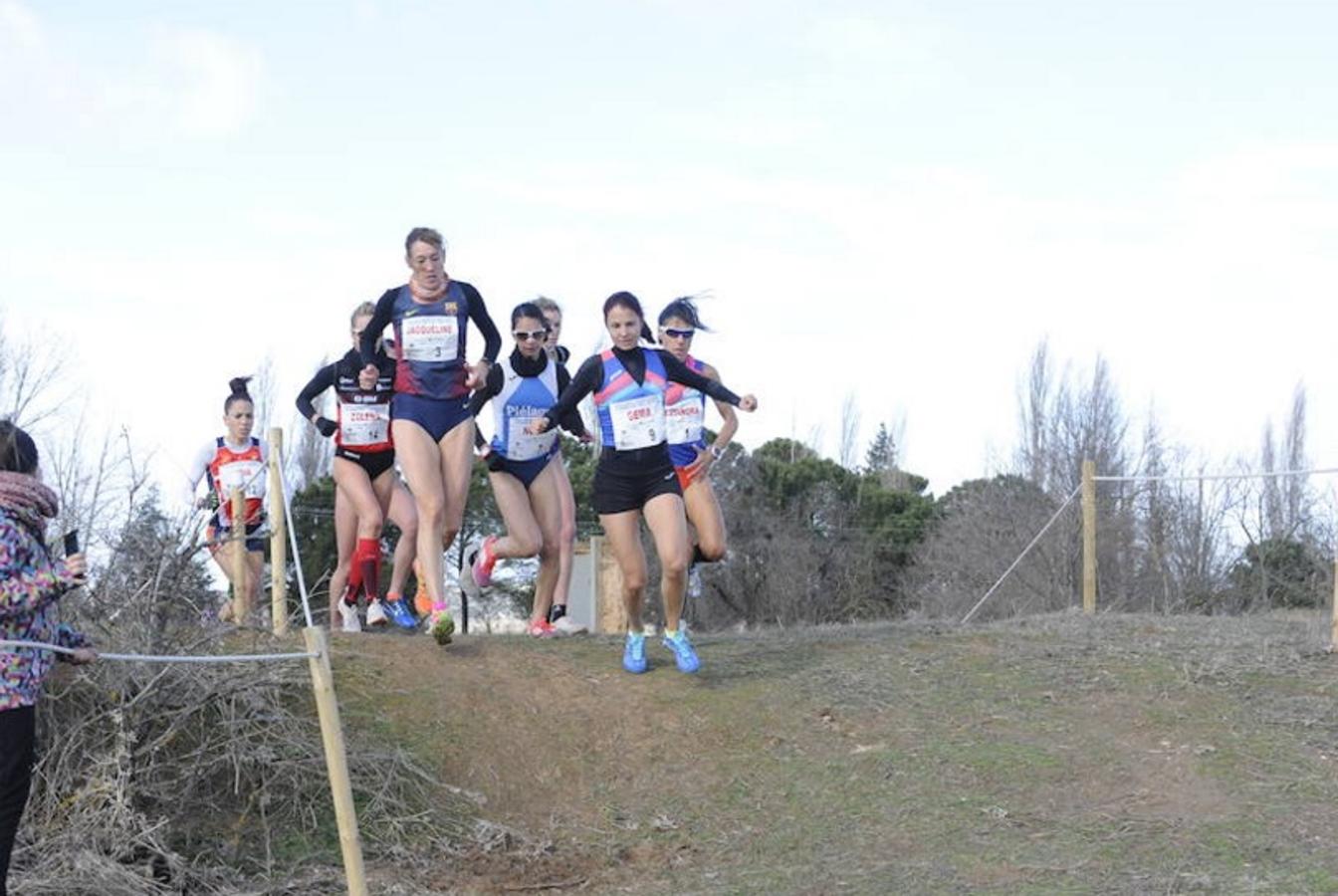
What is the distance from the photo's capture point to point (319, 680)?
17.2 ft

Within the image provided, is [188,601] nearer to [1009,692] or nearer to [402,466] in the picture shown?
[402,466]

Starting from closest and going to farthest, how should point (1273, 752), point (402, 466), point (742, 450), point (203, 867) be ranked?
point (203, 867) → point (1273, 752) → point (402, 466) → point (742, 450)

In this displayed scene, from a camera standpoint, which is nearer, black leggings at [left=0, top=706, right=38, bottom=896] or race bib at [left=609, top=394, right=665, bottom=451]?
black leggings at [left=0, top=706, right=38, bottom=896]

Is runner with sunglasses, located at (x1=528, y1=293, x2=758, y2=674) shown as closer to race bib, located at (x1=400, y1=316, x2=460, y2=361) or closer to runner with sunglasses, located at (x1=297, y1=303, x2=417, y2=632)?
race bib, located at (x1=400, y1=316, x2=460, y2=361)

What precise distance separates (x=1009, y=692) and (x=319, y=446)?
26432mm

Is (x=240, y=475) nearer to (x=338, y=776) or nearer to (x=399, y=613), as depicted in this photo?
(x=399, y=613)

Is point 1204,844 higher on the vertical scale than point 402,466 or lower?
lower

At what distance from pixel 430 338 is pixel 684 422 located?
1.62 metres

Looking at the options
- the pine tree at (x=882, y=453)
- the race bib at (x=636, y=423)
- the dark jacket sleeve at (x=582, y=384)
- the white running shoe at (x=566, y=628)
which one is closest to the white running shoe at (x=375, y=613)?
the white running shoe at (x=566, y=628)

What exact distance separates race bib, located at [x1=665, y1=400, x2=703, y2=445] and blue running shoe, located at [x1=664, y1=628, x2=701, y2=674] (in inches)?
46.9

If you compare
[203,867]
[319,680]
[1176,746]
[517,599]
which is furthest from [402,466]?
[517,599]

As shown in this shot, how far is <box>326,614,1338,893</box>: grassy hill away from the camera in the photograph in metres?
6.42

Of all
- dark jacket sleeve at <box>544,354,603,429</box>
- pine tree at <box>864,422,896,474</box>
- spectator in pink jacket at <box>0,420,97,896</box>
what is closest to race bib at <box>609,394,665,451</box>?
dark jacket sleeve at <box>544,354,603,429</box>

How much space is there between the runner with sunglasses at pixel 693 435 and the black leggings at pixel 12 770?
4.06m
